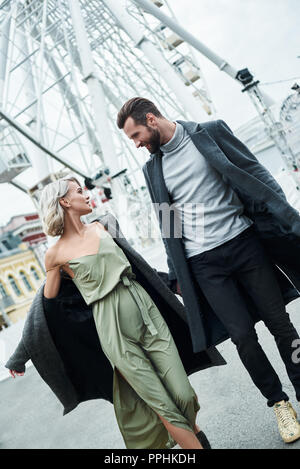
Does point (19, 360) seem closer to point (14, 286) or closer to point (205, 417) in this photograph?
point (205, 417)

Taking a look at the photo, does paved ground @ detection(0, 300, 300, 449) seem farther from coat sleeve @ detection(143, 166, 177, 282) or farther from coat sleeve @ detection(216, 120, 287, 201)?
coat sleeve @ detection(216, 120, 287, 201)

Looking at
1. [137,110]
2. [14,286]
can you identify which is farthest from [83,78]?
[14,286]

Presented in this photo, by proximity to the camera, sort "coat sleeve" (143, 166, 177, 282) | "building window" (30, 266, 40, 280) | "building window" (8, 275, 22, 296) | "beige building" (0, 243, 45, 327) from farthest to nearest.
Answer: "building window" (30, 266, 40, 280), "building window" (8, 275, 22, 296), "beige building" (0, 243, 45, 327), "coat sleeve" (143, 166, 177, 282)

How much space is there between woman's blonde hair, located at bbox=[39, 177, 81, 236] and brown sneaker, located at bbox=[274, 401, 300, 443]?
1.74m

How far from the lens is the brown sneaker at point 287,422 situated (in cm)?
204

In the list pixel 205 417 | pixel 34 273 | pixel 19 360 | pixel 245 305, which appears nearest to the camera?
pixel 245 305

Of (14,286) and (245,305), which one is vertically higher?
(245,305)

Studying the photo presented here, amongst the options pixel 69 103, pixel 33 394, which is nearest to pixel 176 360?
pixel 33 394

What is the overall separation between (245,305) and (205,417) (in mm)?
1081

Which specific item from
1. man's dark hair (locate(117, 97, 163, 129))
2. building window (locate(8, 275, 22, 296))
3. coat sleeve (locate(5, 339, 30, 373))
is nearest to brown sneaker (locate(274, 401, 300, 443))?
coat sleeve (locate(5, 339, 30, 373))

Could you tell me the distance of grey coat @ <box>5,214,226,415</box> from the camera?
2393 millimetres

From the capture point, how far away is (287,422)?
2.09m

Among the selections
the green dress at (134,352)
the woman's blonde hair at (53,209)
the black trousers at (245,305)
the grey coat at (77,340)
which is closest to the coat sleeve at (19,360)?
the grey coat at (77,340)
